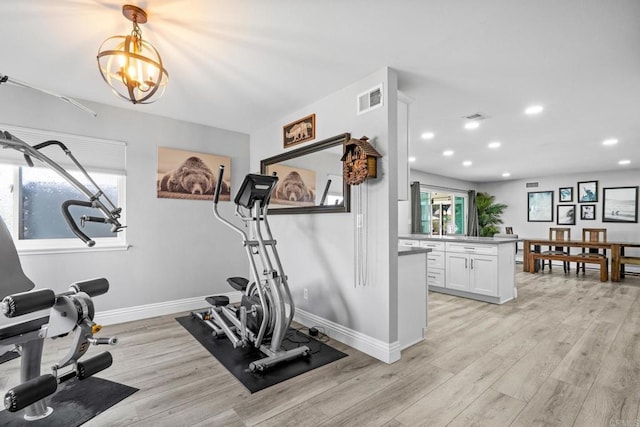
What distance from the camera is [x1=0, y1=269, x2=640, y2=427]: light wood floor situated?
1838mm

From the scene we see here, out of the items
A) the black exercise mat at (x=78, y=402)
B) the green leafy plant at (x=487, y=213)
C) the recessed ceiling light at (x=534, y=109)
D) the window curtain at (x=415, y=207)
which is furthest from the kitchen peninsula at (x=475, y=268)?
the green leafy plant at (x=487, y=213)

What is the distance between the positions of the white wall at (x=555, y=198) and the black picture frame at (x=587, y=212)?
65 millimetres

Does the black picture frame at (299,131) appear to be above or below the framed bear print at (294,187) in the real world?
above

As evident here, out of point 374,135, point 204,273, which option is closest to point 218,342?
point 204,273

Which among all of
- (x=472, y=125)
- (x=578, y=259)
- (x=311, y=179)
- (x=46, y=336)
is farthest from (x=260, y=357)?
(x=578, y=259)

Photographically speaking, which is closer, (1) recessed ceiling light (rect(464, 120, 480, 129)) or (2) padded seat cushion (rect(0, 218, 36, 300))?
(2) padded seat cushion (rect(0, 218, 36, 300))

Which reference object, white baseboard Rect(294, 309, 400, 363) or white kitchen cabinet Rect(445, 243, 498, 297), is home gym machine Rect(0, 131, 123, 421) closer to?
white baseboard Rect(294, 309, 400, 363)

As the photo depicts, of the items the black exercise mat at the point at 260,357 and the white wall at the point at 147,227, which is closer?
the black exercise mat at the point at 260,357

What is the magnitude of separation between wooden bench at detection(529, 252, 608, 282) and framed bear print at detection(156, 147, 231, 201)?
262 inches

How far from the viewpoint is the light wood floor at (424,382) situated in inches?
72.4

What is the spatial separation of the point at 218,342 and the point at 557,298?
4.83m

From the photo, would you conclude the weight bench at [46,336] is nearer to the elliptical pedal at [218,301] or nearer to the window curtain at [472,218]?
the elliptical pedal at [218,301]

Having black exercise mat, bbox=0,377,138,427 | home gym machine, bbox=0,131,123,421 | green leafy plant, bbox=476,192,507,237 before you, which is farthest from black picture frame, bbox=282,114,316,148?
green leafy plant, bbox=476,192,507,237

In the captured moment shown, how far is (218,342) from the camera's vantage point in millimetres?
2920
